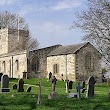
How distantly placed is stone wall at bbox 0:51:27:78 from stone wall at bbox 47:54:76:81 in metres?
4.63

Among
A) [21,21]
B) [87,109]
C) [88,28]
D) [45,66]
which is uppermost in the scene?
[21,21]

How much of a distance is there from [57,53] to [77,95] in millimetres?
32464

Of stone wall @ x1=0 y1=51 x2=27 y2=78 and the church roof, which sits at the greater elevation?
the church roof

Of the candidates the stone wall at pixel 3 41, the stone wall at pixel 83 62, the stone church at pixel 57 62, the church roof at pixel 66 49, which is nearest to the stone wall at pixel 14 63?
the stone church at pixel 57 62

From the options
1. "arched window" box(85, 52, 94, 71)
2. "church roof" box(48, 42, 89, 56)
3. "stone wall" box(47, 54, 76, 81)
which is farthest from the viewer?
"arched window" box(85, 52, 94, 71)

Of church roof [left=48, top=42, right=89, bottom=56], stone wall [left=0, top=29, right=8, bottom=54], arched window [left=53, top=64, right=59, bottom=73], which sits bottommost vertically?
arched window [left=53, top=64, right=59, bottom=73]

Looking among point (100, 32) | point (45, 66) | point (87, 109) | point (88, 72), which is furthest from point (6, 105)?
point (45, 66)

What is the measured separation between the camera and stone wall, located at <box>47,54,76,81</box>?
155 feet

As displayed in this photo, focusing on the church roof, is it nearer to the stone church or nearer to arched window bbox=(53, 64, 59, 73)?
the stone church

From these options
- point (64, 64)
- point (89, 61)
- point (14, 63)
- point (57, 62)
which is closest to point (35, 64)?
point (57, 62)

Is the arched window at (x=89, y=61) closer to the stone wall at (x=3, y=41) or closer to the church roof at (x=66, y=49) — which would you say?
the church roof at (x=66, y=49)

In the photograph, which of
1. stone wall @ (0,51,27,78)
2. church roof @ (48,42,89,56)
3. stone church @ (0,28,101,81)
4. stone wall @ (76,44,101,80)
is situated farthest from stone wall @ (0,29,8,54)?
stone wall @ (76,44,101,80)

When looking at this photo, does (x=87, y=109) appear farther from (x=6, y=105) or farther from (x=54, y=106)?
(x=6, y=105)

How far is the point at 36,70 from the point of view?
2021 inches
